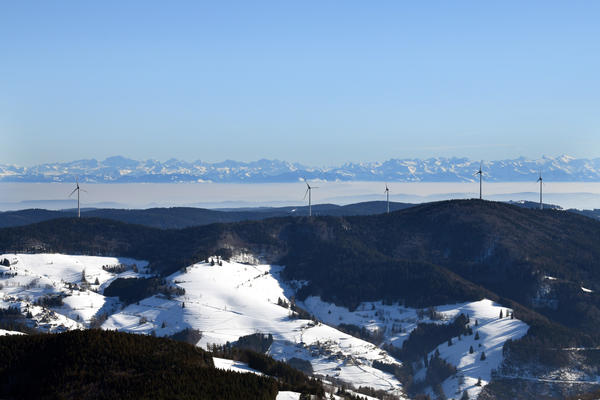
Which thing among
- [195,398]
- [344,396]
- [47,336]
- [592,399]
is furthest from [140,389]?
[592,399]

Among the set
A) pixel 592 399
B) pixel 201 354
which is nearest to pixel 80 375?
pixel 201 354

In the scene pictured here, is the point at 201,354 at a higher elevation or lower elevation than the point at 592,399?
higher

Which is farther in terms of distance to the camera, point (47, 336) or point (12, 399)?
point (47, 336)

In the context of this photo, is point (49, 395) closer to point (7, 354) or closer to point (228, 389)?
point (7, 354)

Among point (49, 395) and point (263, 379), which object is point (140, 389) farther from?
point (263, 379)

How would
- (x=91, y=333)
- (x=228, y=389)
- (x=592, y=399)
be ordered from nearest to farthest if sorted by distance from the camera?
(x=228, y=389), (x=91, y=333), (x=592, y=399)

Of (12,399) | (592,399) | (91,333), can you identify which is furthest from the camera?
(592,399)
